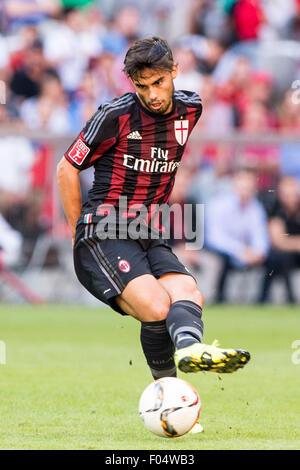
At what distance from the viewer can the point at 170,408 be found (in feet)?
16.4

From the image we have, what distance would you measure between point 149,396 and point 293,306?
875 centimetres

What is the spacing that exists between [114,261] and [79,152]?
724 mm

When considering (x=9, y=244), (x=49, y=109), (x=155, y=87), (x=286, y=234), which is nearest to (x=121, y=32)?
(x=49, y=109)

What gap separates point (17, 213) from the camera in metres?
14.0

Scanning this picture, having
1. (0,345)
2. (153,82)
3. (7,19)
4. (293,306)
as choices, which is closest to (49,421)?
(153,82)

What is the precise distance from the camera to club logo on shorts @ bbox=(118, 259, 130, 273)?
5.54m

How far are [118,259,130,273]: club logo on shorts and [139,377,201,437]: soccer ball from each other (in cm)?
74

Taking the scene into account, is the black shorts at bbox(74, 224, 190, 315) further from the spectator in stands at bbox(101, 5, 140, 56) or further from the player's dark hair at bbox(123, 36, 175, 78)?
the spectator in stands at bbox(101, 5, 140, 56)

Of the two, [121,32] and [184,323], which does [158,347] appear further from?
[121,32]

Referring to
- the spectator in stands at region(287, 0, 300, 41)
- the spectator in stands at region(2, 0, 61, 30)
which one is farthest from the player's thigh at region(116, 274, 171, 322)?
the spectator in stands at region(287, 0, 300, 41)

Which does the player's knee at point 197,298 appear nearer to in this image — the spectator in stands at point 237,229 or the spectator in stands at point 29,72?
the spectator in stands at point 237,229

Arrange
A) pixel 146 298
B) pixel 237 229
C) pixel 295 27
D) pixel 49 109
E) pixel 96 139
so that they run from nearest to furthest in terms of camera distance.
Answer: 1. pixel 146 298
2. pixel 96 139
3. pixel 237 229
4. pixel 49 109
5. pixel 295 27

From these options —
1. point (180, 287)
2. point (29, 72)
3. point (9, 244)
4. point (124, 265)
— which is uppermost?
point (29, 72)

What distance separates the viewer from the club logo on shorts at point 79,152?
5.78 meters
